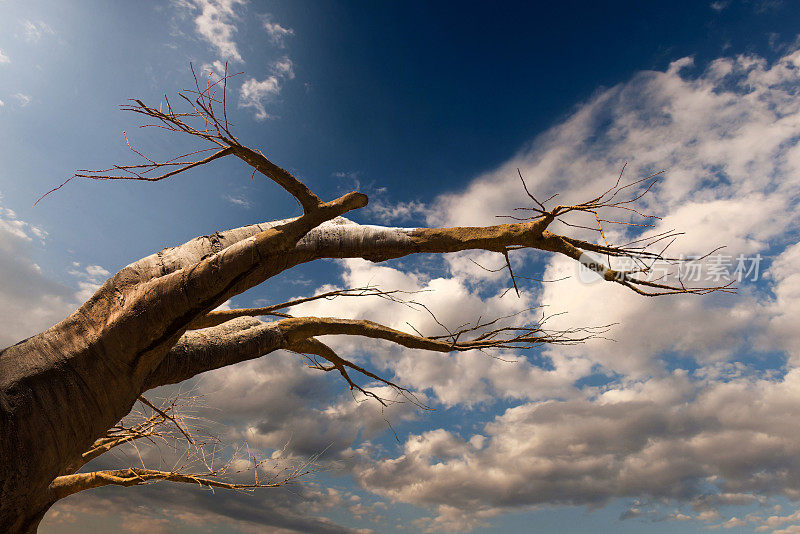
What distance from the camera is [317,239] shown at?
10.1 ft

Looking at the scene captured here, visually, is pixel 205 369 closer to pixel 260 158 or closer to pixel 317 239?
pixel 317 239

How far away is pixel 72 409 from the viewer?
2.61 meters

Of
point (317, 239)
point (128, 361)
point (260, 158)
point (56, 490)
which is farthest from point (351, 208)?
point (56, 490)

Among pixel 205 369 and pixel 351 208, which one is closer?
pixel 351 208

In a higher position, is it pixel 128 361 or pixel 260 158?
pixel 260 158

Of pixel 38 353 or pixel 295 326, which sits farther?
pixel 295 326

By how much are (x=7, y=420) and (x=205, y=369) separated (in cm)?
120

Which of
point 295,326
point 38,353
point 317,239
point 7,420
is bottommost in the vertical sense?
point 7,420

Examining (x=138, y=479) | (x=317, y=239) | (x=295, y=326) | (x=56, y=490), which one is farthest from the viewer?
(x=138, y=479)

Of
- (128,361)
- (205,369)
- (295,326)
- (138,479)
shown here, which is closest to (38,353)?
(128,361)

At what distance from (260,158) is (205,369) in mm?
1747

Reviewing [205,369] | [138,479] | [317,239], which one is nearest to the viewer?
[317,239]

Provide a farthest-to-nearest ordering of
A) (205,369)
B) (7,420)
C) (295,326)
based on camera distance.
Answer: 1. (295,326)
2. (205,369)
3. (7,420)

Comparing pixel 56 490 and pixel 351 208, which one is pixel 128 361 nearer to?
pixel 351 208
